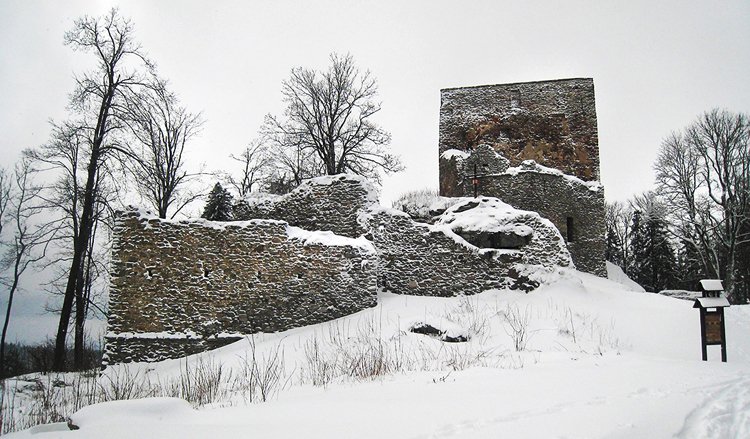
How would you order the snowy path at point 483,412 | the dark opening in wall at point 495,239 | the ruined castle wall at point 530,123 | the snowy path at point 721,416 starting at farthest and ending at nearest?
1. the ruined castle wall at point 530,123
2. the dark opening in wall at point 495,239
3. the snowy path at point 721,416
4. the snowy path at point 483,412

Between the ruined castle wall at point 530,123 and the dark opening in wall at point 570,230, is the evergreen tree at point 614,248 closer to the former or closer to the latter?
the ruined castle wall at point 530,123

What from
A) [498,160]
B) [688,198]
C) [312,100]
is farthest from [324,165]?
[688,198]

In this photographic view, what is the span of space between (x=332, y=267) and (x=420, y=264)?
2814 mm

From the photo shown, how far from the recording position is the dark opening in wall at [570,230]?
2059cm

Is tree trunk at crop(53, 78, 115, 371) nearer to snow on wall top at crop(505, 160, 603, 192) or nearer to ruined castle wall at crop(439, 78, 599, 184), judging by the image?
ruined castle wall at crop(439, 78, 599, 184)

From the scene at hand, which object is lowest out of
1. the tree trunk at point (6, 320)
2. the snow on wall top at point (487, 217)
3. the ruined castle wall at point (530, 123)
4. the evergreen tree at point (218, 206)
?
the tree trunk at point (6, 320)

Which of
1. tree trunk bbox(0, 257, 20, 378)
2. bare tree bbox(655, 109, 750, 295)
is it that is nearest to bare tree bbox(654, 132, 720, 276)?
bare tree bbox(655, 109, 750, 295)

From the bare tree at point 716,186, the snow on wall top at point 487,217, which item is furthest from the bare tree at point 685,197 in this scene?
the snow on wall top at point 487,217

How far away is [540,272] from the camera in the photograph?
1307 centimetres

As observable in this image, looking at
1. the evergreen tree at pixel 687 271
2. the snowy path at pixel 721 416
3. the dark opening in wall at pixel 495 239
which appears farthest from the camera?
the evergreen tree at pixel 687 271

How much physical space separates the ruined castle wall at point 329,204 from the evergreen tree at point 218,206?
581 cm

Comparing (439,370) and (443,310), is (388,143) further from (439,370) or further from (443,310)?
(439,370)

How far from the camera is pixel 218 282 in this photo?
12062 mm

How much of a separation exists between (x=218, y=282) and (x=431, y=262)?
5882mm
